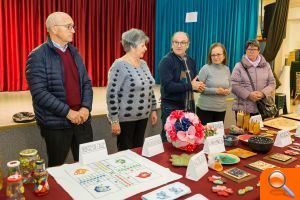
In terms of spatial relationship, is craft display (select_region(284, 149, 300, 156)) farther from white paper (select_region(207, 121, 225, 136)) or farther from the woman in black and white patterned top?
the woman in black and white patterned top

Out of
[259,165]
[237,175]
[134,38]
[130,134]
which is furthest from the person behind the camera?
[130,134]

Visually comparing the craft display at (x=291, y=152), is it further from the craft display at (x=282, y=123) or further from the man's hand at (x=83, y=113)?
the man's hand at (x=83, y=113)

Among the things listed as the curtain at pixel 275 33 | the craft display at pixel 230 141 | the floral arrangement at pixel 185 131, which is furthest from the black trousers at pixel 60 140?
the curtain at pixel 275 33

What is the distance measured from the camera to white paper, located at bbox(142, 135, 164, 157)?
150cm

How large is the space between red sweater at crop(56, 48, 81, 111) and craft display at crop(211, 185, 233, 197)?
1.10 meters

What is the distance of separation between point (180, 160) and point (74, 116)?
77 cm

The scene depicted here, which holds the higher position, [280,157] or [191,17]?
[191,17]

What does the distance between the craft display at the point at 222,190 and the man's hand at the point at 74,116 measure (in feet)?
3.34

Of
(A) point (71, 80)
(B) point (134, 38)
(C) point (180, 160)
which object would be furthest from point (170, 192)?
(B) point (134, 38)

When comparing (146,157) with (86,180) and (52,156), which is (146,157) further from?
(52,156)

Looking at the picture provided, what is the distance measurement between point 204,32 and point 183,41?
2.59 meters

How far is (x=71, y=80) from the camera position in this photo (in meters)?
1.90

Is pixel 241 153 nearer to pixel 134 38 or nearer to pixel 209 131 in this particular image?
pixel 209 131

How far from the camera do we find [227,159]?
1.45 meters
